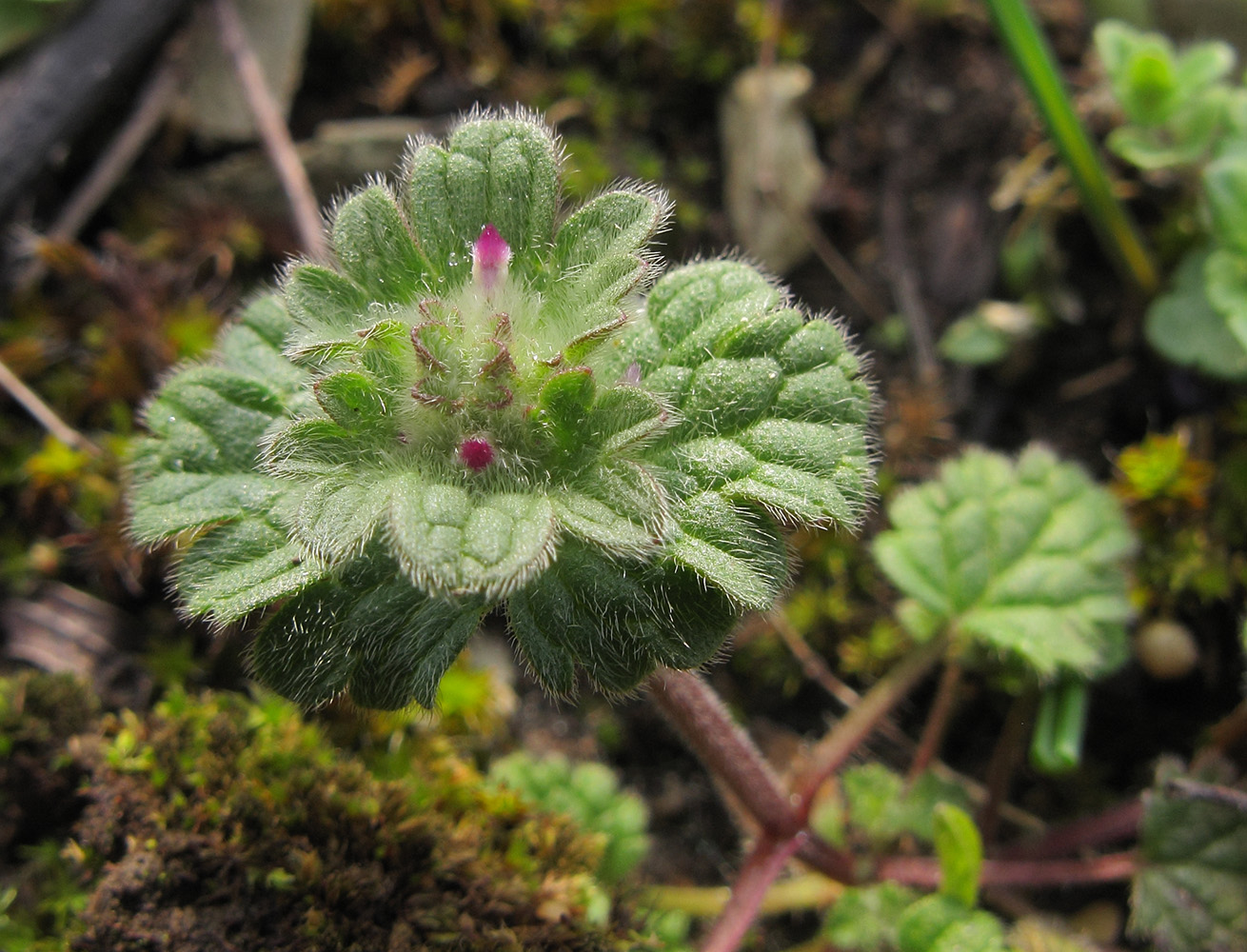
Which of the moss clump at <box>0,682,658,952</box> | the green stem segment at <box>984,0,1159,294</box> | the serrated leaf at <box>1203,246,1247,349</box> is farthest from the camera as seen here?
the green stem segment at <box>984,0,1159,294</box>

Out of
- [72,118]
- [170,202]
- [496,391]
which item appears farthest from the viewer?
[170,202]

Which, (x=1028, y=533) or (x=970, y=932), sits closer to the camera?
(x=970, y=932)

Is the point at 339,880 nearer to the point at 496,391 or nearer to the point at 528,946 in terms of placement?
the point at 528,946

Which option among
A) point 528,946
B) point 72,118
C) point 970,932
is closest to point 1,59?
point 72,118

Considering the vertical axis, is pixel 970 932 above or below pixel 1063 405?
below

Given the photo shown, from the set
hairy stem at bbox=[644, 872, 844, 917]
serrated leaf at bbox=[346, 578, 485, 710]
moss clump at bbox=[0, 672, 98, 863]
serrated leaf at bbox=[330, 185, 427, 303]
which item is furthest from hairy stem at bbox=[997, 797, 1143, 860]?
moss clump at bbox=[0, 672, 98, 863]

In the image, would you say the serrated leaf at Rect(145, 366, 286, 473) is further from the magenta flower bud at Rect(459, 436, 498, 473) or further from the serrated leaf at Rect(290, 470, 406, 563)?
the magenta flower bud at Rect(459, 436, 498, 473)

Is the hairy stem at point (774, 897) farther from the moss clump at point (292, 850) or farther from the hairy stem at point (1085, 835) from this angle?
the hairy stem at point (1085, 835)
